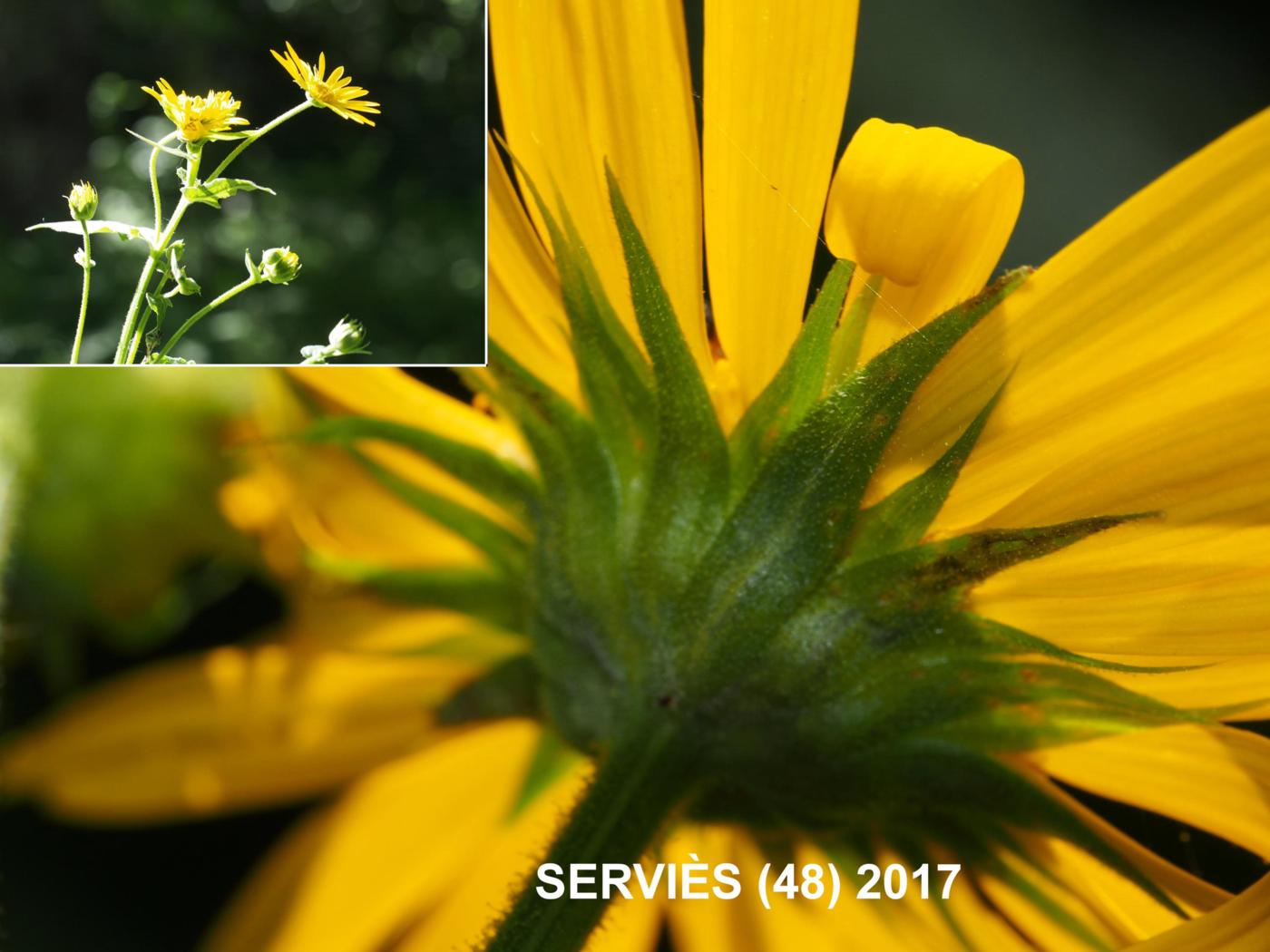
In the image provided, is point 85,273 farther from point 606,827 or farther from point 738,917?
point 738,917

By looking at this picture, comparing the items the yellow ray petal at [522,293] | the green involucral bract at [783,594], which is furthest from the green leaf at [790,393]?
the yellow ray petal at [522,293]

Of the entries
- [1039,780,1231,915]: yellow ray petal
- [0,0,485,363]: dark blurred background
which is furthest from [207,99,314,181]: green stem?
[1039,780,1231,915]: yellow ray petal

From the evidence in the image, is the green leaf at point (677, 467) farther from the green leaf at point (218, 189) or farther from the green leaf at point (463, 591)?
the green leaf at point (218, 189)

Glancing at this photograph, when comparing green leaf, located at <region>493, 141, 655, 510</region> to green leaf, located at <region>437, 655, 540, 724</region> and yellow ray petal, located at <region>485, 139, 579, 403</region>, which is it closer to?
yellow ray petal, located at <region>485, 139, 579, 403</region>

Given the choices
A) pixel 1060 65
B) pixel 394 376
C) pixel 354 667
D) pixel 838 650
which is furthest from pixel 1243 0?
pixel 354 667

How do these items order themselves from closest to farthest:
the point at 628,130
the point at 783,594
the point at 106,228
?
the point at 783,594 < the point at 628,130 < the point at 106,228

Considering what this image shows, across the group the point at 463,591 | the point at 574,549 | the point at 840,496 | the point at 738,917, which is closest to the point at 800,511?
the point at 840,496
